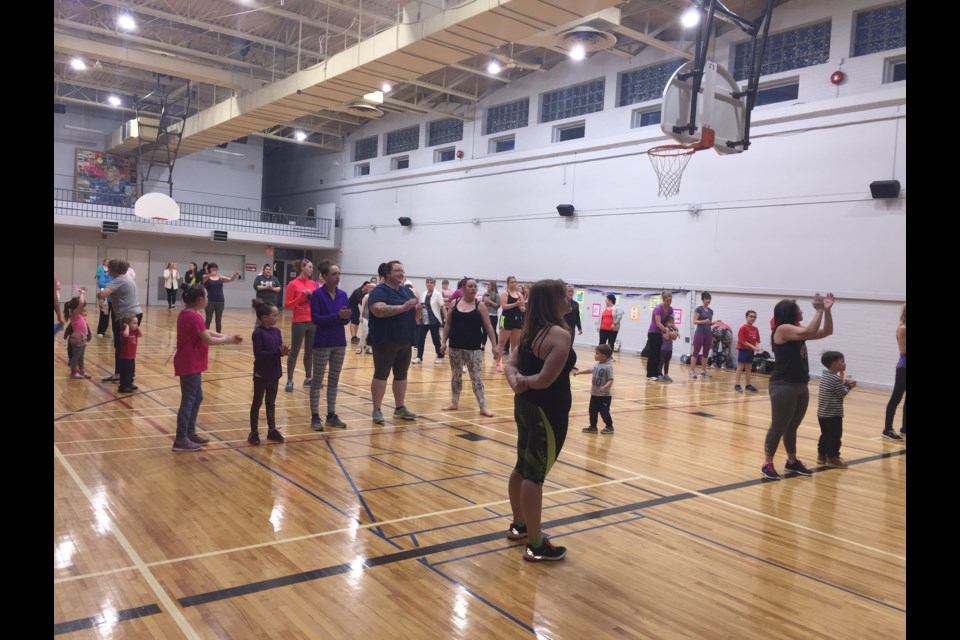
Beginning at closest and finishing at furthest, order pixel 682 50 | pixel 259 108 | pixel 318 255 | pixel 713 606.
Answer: pixel 713 606, pixel 682 50, pixel 259 108, pixel 318 255

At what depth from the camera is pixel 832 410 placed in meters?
6.81

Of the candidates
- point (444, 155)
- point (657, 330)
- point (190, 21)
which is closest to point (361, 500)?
point (657, 330)

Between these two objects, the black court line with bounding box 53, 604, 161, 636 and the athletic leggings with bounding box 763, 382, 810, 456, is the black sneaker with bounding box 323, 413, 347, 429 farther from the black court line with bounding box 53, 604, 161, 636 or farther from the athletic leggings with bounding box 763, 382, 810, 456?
the athletic leggings with bounding box 763, 382, 810, 456

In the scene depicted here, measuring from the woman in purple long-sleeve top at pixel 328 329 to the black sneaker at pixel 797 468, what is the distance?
14.7 feet

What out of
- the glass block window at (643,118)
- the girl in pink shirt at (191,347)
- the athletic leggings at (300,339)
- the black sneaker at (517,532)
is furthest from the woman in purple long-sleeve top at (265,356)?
the glass block window at (643,118)

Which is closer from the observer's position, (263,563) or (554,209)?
(263,563)

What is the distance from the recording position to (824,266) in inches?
574

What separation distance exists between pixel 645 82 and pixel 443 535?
1652 centimetres

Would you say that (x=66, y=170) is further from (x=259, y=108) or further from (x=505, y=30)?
(x=505, y=30)

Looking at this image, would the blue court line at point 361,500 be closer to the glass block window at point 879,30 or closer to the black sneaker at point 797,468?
the black sneaker at point 797,468

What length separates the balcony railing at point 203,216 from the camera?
24.8 meters
